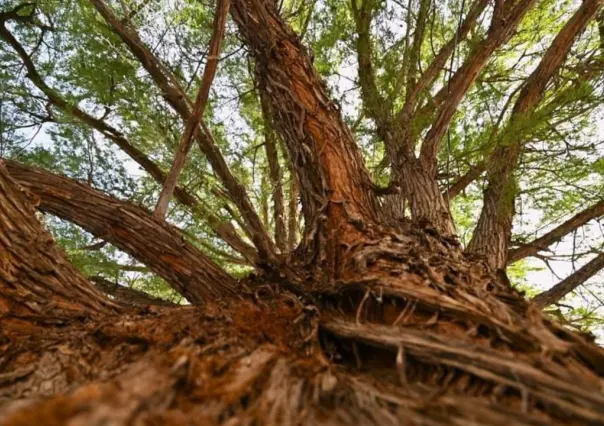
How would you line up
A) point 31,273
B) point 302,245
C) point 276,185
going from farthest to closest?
point 276,185 → point 302,245 → point 31,273

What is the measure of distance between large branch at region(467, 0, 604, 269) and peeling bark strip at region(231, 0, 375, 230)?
744 millimetres

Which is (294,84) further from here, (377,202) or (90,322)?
(90,322)

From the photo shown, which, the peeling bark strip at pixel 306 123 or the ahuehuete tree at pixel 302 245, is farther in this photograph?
the peeling bark strip at pixel 306 123

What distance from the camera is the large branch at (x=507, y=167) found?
187 cm

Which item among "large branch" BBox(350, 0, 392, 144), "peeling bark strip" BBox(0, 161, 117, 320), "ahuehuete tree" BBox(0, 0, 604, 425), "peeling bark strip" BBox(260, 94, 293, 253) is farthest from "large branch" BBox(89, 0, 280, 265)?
"peeling bark strip" BBox(0, 161, 117, 320)

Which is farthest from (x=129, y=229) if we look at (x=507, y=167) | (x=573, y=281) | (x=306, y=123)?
(x=573, y=281)

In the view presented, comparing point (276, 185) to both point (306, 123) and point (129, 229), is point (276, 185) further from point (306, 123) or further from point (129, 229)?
point (129, 229)

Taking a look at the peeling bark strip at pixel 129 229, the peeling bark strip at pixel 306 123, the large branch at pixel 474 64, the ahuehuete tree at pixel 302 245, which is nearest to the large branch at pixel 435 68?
the ahuehuete tree at pixel 302 245

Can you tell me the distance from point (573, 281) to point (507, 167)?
551 millimetres

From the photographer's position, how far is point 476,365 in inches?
22.0

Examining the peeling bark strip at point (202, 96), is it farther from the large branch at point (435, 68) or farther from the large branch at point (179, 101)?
the large branch at point (435, 68)

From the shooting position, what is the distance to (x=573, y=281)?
6.36ft

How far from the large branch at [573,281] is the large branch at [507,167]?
25 cm

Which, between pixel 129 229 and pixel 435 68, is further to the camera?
pixel 435 68
